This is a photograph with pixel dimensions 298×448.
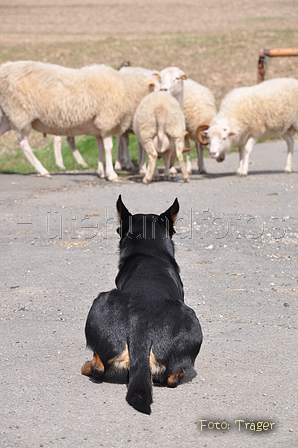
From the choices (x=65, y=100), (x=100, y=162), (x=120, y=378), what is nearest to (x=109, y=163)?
(x=100, y=162)

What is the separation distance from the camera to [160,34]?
3572 cm

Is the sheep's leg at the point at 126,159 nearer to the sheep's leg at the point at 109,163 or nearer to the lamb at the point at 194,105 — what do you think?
the lamb at the point at 194,105

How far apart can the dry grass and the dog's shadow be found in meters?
12.3

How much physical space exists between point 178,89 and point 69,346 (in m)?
8.46

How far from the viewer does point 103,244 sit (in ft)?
23.0

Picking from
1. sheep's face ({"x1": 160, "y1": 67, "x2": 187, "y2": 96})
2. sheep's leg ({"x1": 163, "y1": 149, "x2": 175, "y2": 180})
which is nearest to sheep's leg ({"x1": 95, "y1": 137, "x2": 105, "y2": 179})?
sheep's leg ({"x1": 163, "y1": 149, "x2": 175, "y2": 180})

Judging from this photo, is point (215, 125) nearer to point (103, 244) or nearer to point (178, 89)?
point (178, 89)

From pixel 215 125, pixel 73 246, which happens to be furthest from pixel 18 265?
pixel 215 125

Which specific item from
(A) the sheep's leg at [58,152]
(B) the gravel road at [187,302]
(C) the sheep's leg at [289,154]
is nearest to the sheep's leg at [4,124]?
(A) the sheep's leg at [58,152]

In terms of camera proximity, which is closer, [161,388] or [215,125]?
[161,388]

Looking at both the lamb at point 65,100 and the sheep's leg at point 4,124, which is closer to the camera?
the lamb at point 65,100

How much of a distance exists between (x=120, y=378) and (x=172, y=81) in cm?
872

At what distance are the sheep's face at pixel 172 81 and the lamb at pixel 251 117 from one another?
36.6 inches

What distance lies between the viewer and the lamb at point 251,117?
1136 cm
